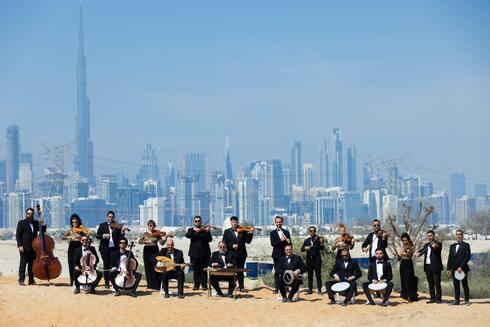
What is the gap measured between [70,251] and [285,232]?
4707mm

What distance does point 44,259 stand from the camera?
21109 mm

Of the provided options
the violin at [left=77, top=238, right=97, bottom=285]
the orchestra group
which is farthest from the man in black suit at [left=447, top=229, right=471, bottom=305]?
the violin at [left=77, top=238, right=97, bottom=285]

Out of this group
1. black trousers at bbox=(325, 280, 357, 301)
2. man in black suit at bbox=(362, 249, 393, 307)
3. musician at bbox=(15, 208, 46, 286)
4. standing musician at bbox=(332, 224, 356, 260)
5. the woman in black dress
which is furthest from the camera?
musician at bbox=(15, 208, 46, 286)

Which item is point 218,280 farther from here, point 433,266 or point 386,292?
point 433,266

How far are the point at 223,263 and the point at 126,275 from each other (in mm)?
2039

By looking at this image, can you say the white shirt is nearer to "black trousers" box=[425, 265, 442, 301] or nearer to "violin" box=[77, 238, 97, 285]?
"black trousers" box=[425, 265, 442, 301]

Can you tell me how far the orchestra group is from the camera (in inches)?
788

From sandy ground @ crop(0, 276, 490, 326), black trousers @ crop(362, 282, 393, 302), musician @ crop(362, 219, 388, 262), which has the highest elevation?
musician @ crop(362, 219, 388, 262)

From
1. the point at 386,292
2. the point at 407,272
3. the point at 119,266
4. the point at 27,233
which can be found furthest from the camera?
the point at 27,233

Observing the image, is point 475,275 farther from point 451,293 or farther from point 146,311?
point 146,311

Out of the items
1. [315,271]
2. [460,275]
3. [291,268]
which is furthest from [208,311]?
[460,275]

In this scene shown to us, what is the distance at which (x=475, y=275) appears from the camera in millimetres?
29172

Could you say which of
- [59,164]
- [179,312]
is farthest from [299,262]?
[59,164]

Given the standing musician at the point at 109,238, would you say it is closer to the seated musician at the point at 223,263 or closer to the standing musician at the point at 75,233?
the standing musician at the point at 75,233
